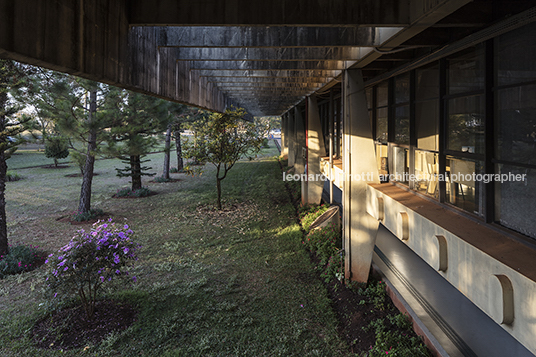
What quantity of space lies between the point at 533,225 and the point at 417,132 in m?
3.16

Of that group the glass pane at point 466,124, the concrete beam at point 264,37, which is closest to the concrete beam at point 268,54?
the concrete beam at point 264,37

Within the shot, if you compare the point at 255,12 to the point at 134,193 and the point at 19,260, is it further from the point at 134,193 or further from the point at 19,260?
the point at 134,193

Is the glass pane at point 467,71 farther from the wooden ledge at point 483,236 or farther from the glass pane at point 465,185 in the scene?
the wooden ledge at point 483,236

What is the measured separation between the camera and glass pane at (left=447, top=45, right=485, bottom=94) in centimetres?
439

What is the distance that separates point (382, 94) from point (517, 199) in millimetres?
5338

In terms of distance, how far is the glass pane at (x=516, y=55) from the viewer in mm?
3512

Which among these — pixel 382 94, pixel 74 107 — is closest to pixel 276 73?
pixel 382 94

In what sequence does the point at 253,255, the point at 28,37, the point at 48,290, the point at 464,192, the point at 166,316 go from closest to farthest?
1. the point at 28,37
2. the point at 464,192
3. the point at 48,290
4. the point at 166,316
5. the point at 253,255

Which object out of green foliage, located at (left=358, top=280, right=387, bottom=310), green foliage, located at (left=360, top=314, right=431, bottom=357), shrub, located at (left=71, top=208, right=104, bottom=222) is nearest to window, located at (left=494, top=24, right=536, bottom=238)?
green foliage, located at (left=360, top=314, right=431, bottom=357)

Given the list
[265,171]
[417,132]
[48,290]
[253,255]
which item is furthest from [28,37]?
[265,171]

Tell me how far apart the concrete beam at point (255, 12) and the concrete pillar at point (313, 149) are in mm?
10286

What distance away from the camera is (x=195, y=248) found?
9.88 m

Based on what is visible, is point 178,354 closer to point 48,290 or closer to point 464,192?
point 48,290

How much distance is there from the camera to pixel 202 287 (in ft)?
24.4
